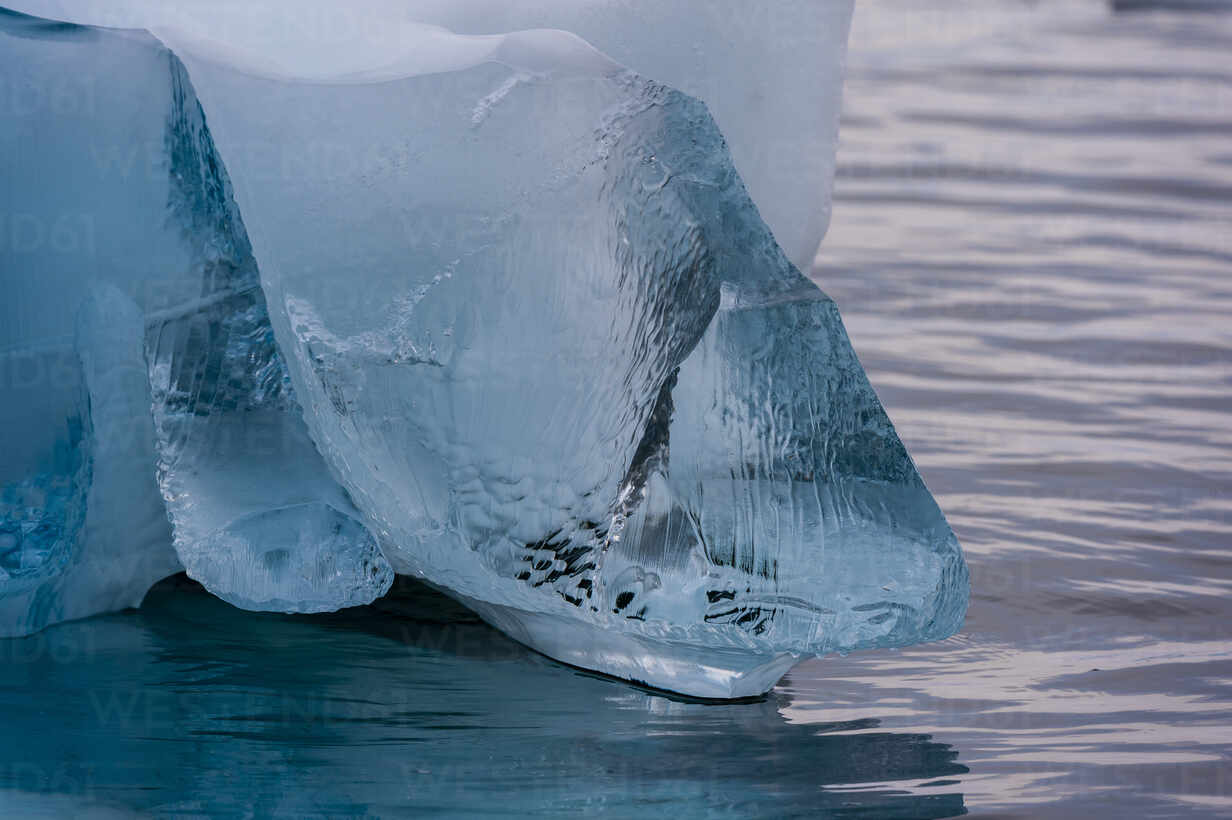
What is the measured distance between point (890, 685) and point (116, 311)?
1055 mm

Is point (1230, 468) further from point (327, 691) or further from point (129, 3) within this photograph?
point (129, 3)

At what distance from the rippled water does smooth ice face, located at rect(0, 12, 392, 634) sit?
177 millimetres

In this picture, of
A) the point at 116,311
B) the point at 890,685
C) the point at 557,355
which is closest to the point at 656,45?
the point at 557,355

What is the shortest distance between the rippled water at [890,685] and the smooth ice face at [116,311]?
18 centimetres

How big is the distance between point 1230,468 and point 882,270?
1483mm

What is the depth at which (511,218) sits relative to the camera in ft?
7.45

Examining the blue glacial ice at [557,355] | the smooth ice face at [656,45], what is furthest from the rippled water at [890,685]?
the smooth ice face at [656,45]

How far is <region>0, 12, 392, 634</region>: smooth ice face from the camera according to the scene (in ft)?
8.02

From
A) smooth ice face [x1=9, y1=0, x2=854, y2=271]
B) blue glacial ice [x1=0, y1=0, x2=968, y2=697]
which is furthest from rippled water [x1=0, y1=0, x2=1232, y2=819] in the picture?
smooth ice face [x1=9, y1=0, x2=854, y2=271]

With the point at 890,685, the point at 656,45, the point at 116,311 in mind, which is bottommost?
the point at 890,685

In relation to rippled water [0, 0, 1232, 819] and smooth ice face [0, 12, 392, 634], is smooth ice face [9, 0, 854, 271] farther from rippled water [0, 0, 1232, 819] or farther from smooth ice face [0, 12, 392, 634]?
rippled water [0, 0, 1232, 819]

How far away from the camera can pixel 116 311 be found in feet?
8.04

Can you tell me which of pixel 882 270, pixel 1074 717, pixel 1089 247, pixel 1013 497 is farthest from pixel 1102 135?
pixel 1074 717

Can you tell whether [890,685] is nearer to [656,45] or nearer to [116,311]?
[656,45]
